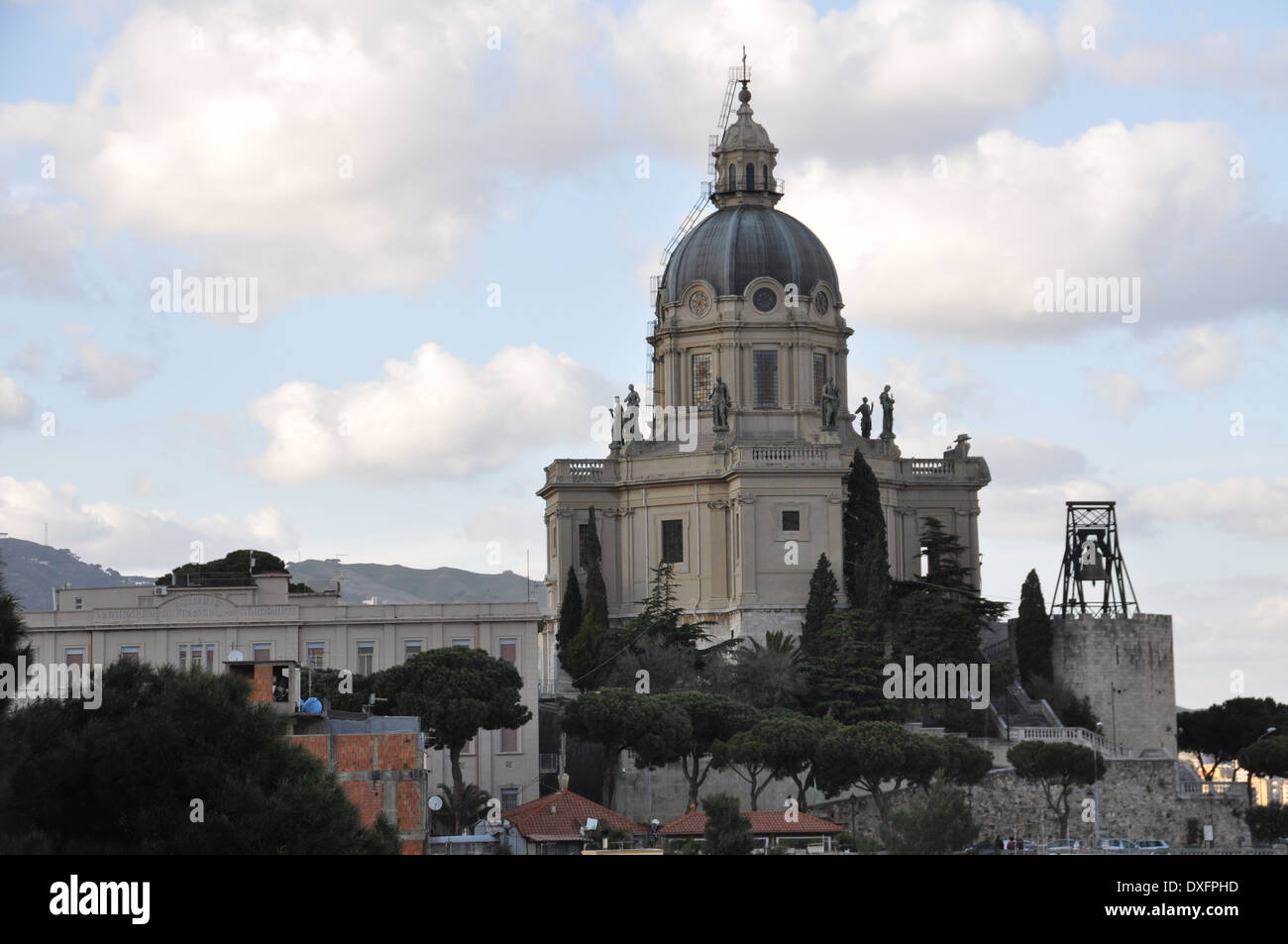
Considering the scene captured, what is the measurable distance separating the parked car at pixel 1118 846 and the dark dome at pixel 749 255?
31091 millimetres

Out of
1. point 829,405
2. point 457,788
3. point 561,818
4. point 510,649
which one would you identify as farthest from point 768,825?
point 829,405

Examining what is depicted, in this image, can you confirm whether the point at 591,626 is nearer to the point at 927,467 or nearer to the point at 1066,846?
the point at 927,467

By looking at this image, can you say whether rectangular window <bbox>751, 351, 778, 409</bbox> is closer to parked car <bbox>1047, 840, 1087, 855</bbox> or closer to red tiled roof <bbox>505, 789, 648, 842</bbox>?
parked car <bbox>1047, 840, 1087, 855</bbox>

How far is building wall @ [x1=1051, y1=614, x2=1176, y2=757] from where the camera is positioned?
88.9 metres

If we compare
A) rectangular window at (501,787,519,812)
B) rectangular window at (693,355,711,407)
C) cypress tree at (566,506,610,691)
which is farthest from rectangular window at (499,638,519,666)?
rectangular window at (693,355,711,407)

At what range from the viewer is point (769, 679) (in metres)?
84.1

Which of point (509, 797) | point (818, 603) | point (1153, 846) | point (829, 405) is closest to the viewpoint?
point (1153, 846)

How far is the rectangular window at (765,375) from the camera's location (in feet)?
326

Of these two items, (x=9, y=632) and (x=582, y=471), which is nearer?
(x=9, y=632)

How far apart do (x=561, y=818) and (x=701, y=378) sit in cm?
3175
